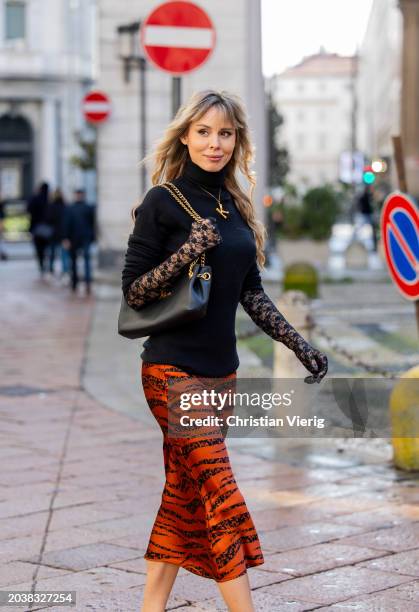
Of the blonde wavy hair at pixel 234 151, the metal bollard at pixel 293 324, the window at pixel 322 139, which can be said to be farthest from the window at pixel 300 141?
the blonde wavy hair at pixel 234 151

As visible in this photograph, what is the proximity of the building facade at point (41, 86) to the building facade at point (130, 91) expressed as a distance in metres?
29.0

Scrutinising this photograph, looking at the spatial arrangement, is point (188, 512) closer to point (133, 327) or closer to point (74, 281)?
point (133, 327)

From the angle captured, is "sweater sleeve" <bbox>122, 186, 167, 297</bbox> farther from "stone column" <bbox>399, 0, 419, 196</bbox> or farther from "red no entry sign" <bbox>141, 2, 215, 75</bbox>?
"stone column" <bbox>399, 0, 419, 196</bbox>

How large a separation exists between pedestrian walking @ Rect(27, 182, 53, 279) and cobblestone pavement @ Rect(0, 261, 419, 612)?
13.2 meters

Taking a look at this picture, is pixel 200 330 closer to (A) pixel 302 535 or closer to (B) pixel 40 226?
(A) pixel 302 535

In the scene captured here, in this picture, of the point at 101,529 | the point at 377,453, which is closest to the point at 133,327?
the point at 101,529

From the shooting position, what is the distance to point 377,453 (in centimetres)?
743

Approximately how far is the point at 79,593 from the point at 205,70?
19.5 meters

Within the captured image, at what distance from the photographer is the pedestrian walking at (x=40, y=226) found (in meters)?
23.0

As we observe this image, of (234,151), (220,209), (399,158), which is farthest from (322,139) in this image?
(220,209)

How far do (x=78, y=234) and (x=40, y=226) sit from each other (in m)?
3.00

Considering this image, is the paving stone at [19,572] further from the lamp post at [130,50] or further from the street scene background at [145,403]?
the lamp post at [130,50]

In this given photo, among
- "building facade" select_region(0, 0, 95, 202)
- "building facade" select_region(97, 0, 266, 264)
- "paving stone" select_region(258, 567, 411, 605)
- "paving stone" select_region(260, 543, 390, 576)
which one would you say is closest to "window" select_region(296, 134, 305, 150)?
"building facade" select_region(0, 0, 95, 202)

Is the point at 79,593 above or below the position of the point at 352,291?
above
